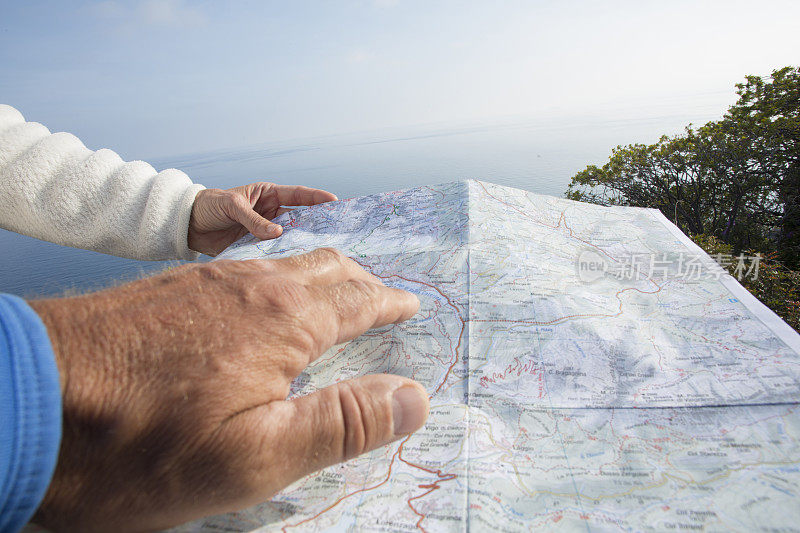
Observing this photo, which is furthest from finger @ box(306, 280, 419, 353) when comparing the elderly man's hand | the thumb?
the thumb

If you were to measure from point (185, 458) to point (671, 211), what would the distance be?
13350 millimetres

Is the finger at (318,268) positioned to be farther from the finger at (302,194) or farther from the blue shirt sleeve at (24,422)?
the finger at (302,194)

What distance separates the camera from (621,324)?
1.49m

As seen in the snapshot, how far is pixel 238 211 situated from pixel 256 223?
0.57 ft

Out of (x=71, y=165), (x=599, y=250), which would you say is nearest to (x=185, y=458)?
(x=599, y=250)

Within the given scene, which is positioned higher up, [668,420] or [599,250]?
[599,250]

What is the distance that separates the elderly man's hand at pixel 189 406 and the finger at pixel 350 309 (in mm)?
69

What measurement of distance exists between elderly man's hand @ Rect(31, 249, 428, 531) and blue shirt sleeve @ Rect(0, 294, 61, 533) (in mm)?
67

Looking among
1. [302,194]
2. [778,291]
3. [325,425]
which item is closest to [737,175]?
[778,291]

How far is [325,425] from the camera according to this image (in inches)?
35.4

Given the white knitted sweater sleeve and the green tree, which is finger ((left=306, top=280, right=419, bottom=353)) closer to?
the white knitted sweater sleeve

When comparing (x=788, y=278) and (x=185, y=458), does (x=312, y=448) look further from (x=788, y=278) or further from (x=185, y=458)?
(x=788, y=278)

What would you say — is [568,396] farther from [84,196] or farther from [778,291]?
[778,291]

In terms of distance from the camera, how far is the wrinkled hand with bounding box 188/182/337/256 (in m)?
2.43
